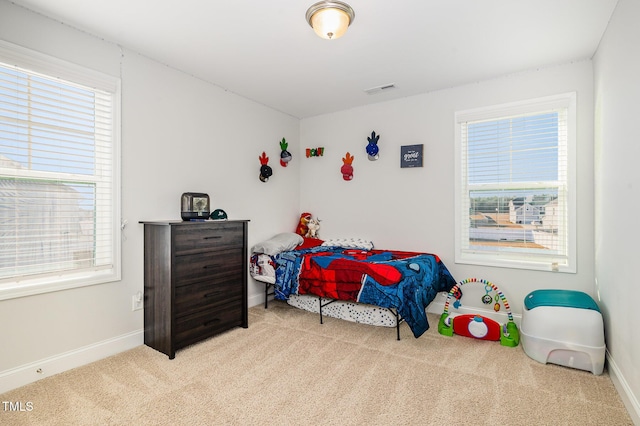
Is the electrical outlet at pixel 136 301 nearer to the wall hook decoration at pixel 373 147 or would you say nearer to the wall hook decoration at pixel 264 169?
the wall hook decoration at pixel 264 169

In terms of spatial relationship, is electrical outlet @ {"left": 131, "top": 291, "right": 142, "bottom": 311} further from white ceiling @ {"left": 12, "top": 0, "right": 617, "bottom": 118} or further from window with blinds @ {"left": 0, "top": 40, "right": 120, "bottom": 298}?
white ceiling @ {"left": 12, "top": 0, "right": 617, "bottom": 118}

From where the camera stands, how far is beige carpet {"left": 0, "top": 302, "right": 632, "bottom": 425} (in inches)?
68.4

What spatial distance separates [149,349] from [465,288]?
10.0ft

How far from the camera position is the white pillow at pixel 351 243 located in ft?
12.4

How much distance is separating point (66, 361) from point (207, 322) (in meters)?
0.97

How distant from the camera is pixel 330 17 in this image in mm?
2033

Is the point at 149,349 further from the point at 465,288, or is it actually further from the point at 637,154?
the point at 637,154

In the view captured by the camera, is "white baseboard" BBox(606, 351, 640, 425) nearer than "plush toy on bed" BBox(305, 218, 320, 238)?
Yes

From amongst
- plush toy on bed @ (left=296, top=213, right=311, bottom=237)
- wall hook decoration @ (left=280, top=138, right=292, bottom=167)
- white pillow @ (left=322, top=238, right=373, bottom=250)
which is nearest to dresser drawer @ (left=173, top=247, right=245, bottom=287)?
white pillow @ (left=322, top=238, right=373, bottom=250)

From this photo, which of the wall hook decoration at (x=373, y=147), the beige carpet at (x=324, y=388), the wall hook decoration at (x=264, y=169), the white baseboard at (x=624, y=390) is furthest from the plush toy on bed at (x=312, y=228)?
the white baseboard at (x=624, y=390)

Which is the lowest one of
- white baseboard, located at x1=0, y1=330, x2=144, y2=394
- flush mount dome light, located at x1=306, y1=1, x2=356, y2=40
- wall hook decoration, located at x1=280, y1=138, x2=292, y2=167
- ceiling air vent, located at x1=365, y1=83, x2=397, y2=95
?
white baseboard, located at x1=0, y1=330, x2=144, y2=394

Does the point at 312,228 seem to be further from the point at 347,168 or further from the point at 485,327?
the point at 485,327

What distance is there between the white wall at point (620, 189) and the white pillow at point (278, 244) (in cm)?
283

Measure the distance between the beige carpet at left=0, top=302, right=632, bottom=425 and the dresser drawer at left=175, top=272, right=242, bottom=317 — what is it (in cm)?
32
